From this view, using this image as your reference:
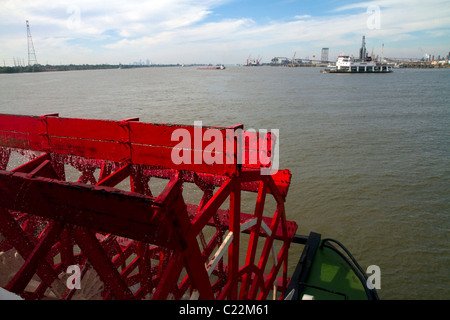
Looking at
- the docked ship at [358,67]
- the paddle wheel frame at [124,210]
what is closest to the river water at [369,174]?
the paddle wheel frame at [124,210]

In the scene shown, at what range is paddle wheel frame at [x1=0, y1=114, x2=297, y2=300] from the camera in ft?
6.68

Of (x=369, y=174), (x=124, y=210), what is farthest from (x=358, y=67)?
(x=124, y=210)

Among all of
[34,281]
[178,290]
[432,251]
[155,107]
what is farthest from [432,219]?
[155,107]

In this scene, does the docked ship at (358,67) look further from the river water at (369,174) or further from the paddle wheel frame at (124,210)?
the paddle wheel frame at (124,210)

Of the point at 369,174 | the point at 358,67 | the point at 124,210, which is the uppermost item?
the point at 358,67

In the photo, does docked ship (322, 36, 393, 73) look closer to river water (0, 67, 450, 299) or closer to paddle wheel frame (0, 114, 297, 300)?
river water (0, 67, 450, 299)

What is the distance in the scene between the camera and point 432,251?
18.8 ft

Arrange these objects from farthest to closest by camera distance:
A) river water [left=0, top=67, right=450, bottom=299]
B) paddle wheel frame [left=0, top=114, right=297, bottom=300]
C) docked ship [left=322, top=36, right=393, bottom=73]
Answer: docked ship [left=322, top=36, right=393, bottom=73] < river water [left=0, top=67, right=450, bottom=299] < paddle wheel frame [left=0, top=114, right=297, bottom=300]

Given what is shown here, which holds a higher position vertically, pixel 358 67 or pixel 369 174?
pixel 358 67

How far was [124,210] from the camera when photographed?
1965mm

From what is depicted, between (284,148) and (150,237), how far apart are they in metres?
8.94

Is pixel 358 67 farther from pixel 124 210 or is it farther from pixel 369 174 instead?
pixel 124 210

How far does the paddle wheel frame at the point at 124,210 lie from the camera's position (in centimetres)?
204

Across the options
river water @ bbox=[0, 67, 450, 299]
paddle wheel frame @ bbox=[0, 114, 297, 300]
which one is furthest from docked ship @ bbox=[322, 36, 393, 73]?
paddle wheel frame @ bbox=[0, 114, 297, 300]
